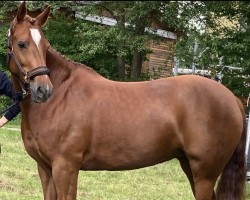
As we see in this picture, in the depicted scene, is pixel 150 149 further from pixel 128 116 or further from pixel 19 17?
pixel 19 17

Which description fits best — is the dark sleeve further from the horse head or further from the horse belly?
the horse belly

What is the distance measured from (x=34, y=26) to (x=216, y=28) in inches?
95.1

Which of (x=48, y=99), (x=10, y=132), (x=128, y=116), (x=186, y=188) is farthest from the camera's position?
(x=10, y=132)

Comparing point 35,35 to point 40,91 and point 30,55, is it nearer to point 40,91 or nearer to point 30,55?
point 30,55

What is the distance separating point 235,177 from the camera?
12.6 ft

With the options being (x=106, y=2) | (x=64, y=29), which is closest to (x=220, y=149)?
(x=106, y=2)

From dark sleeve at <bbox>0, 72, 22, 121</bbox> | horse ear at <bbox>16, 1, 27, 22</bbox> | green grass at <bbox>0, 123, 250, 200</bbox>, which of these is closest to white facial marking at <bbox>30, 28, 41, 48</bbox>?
horse ear at <bbox>16, 1, 27, 22</bbox>

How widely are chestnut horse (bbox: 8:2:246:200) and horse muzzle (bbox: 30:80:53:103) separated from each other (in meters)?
0.03

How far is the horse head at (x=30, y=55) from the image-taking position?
318 cm

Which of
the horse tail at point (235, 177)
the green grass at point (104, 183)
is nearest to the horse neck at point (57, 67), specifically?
the horse tail at point (235, 177)

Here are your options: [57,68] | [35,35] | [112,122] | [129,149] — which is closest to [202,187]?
[129,149]

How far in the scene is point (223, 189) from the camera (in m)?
3.84

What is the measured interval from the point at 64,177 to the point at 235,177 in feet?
4.77

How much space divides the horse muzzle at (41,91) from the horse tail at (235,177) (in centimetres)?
162
